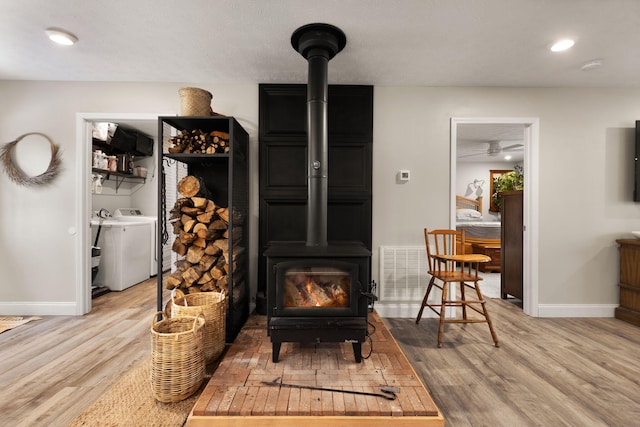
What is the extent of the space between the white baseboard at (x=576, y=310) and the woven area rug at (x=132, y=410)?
324 centimetres

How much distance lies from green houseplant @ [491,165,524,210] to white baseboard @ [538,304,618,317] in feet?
9.46

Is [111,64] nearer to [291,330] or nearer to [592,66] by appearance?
[291,330]

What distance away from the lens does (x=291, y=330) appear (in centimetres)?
179

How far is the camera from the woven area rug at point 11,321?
2.58 meters

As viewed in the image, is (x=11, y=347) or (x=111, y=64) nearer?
(x=11, y=347)

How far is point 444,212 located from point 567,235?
1.28 m

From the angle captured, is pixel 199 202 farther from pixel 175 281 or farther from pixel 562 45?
pixel 562 45

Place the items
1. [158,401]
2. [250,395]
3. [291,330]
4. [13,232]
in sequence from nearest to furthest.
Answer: [250,395] → [158,401] → [291,330] → [13,232]

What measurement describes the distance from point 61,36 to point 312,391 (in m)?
2.87

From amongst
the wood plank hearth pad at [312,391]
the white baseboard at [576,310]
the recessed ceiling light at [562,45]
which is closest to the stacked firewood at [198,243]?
the wood plank hearth pad at [312,391]

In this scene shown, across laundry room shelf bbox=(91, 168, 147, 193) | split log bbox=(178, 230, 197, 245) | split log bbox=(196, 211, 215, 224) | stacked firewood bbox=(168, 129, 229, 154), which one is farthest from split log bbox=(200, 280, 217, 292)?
laundry room shelf bbox=(91, 168, 147, 193)

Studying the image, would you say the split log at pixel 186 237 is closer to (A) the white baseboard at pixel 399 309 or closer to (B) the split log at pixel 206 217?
(B) the split log at pixel 206 217

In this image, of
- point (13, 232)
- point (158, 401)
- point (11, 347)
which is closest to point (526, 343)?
point (158, 401)

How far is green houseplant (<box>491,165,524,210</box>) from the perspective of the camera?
5805mm
